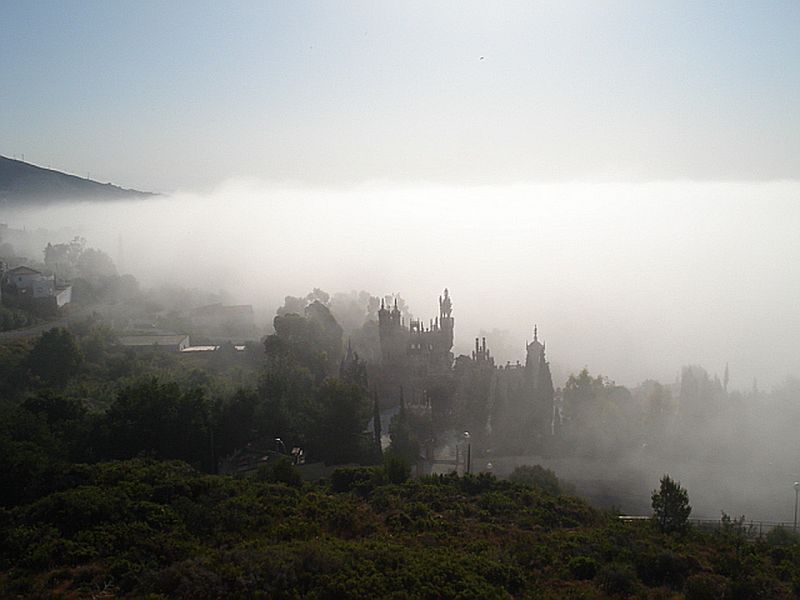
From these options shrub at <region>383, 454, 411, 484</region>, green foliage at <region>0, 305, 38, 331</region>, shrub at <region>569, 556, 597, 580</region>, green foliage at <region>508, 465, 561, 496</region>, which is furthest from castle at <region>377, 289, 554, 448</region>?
green foliage at <region>0, 305, 38, 331</region>

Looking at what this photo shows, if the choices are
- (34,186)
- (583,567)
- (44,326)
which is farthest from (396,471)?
(34,186)

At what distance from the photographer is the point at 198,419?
17750 mm

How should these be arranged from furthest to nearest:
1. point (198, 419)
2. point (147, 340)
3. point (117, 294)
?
point (117, 294)
point (147, 340)
point (198, 419)

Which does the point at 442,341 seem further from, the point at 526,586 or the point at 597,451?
the point at 526,586

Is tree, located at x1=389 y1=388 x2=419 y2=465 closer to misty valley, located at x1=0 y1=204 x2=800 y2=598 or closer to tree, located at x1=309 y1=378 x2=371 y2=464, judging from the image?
misty valley, located at x1=0 y1=204 x2=800 y2=598

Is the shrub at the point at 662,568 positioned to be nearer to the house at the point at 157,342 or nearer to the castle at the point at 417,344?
the castle at the point at 417,344

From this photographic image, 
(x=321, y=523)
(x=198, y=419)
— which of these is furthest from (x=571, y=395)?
(x=321, y=523)

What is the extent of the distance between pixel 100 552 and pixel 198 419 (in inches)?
305

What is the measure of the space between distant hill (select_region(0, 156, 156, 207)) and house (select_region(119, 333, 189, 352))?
293 ft

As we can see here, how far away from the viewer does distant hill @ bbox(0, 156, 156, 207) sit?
370ft

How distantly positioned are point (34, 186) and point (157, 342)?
100496 mm

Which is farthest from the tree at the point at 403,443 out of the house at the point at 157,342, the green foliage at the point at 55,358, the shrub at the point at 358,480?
the house at the point at 157,342

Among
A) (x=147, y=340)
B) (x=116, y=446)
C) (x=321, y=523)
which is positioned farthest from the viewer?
(x=147, y=340)

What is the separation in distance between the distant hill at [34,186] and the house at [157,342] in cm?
8929
